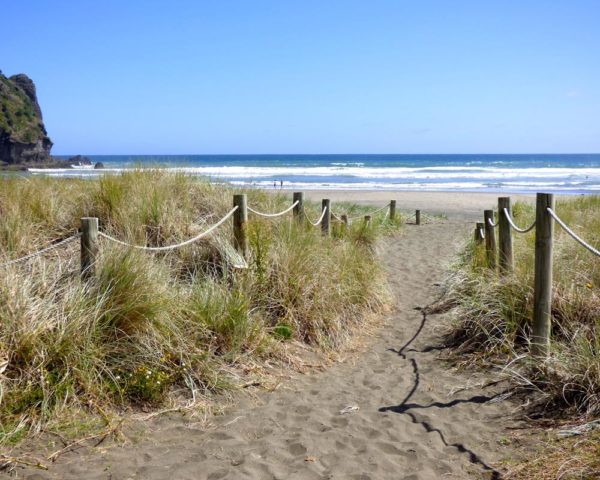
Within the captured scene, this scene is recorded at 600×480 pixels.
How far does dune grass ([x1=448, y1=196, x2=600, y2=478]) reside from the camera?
418cm

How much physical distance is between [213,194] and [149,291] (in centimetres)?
384

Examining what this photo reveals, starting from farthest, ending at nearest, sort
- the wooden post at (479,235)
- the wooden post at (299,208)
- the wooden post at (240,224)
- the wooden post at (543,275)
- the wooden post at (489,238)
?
the wooden post at (479,235) → the wooden post at (299,208) → the wooden post at (489,238) → the wooden post at (240,224) → the wooden post at (543,275)

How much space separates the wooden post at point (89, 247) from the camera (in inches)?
193

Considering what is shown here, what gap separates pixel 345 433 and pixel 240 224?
3.36 m

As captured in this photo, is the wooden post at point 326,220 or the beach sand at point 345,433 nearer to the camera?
the beach sand at point 345,433

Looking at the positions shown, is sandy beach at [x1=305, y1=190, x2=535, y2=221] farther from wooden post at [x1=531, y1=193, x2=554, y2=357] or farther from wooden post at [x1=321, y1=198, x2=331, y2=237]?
wooden post at [x1=531, y1=193, x2=554, y2=357]

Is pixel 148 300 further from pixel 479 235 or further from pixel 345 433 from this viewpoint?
pixel 479 235

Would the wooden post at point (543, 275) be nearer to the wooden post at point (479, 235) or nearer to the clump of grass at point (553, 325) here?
the clump of grass at point (553, 325)

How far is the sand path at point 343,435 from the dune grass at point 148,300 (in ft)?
1.44

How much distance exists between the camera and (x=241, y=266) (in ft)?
21.6

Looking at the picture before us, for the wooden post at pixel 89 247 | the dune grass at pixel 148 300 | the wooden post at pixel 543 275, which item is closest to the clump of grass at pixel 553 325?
the wooden post at pixel 543 275

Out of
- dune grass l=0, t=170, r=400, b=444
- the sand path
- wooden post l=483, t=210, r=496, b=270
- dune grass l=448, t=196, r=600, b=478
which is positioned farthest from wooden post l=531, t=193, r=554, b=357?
wooden post l=483, t=210, r=496, b=270

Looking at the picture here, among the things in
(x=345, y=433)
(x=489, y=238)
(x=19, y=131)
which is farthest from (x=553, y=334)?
(x=19, y=131)

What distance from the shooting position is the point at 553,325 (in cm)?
586
